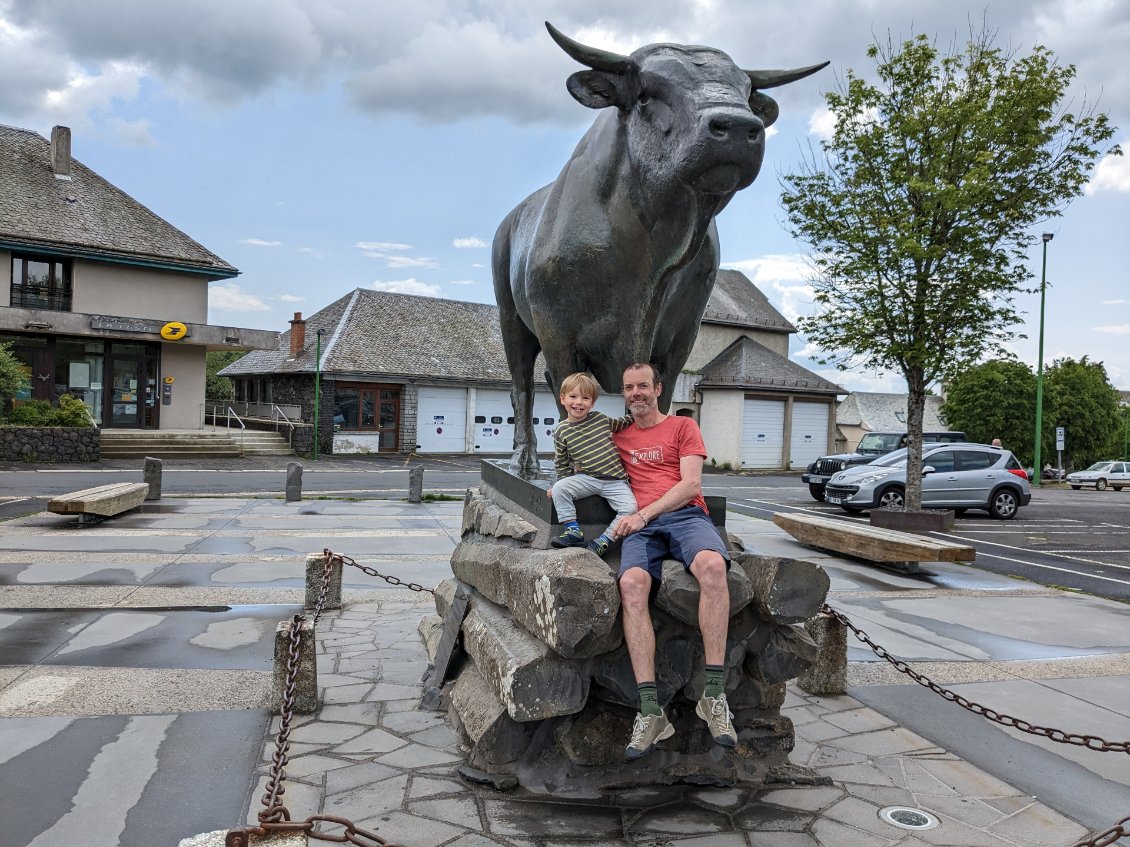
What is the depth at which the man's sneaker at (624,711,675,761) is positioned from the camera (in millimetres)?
2893

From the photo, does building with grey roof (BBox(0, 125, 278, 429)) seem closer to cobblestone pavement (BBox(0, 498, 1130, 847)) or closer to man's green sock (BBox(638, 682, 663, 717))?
cobblestone pavement (BBox(0, 498, 1130, 847))

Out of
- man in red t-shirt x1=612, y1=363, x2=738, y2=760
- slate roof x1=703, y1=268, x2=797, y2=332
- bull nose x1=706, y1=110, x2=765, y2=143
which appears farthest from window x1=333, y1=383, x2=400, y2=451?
bull nose x1=706, y1=110, x2=765, y2=143

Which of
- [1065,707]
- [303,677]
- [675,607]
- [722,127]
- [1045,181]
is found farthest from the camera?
[1045,181]

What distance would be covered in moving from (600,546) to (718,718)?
30.6 inches

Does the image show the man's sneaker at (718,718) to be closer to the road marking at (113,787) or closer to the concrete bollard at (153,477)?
the road marking at (113,787)

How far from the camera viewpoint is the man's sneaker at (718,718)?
113 inches

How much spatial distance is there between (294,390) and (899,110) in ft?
74.1

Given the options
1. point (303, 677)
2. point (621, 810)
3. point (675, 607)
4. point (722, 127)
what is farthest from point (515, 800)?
point (722, 127)

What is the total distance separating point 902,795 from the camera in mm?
3510

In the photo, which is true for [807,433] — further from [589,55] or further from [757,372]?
[589,55]

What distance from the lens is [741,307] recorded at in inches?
1457

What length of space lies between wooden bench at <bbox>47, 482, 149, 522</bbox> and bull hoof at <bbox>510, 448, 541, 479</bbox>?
749 cm

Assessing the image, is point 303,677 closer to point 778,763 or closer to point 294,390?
point 778,763

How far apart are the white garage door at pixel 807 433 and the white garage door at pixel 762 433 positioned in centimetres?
64
